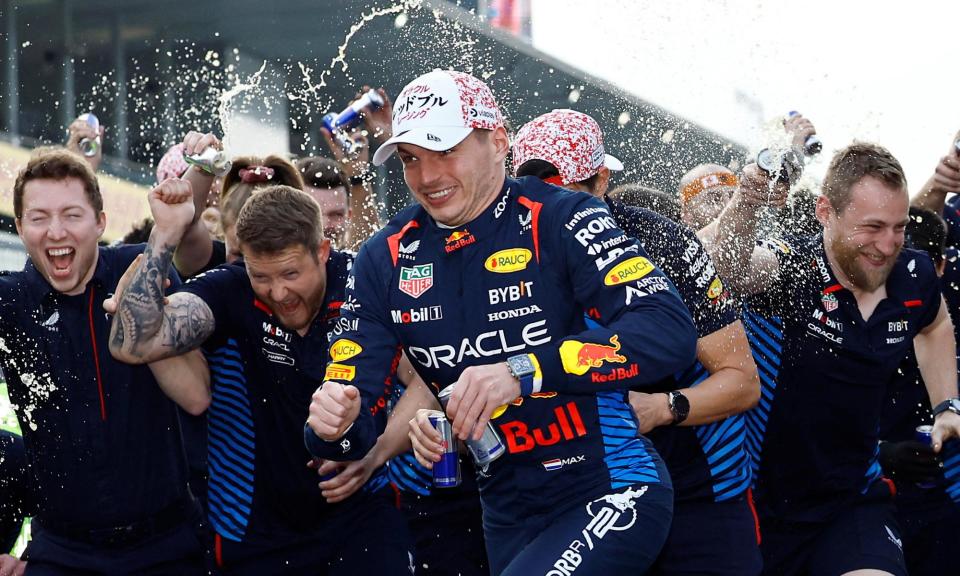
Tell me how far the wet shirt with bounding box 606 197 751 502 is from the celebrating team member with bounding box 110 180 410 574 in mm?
1377

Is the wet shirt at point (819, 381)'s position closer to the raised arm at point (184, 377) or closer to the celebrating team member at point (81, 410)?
the raised arm at point (184, 377)

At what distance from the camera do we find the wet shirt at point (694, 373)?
5.35m

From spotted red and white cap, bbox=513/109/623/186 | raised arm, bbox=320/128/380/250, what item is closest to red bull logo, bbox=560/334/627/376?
spotted red and white cap, bbox=513/109/623/186

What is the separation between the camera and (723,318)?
214 inches

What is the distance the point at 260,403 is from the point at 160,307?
71 centimetres

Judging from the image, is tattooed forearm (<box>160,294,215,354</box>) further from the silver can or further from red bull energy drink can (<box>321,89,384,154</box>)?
red bull energy drink can (<box>321,89,384,154</box>)

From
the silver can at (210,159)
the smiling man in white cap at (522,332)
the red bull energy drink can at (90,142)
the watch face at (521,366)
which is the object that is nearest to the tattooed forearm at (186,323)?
the silver can at (210,159)

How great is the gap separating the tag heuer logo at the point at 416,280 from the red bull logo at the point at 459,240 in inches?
3.6

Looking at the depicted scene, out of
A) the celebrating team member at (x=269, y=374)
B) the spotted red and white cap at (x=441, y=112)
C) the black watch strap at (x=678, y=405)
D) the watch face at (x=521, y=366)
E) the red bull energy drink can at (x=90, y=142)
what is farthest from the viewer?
the red bull energy drink can at (x=90, y=142)

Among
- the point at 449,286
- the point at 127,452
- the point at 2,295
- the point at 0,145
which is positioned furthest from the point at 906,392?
the point at 0,145

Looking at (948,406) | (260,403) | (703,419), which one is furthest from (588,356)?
(948,406)

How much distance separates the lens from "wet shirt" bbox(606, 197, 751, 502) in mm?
5348

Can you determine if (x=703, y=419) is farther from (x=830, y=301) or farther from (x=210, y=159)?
(x=210, y=159)

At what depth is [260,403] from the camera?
5863mm
